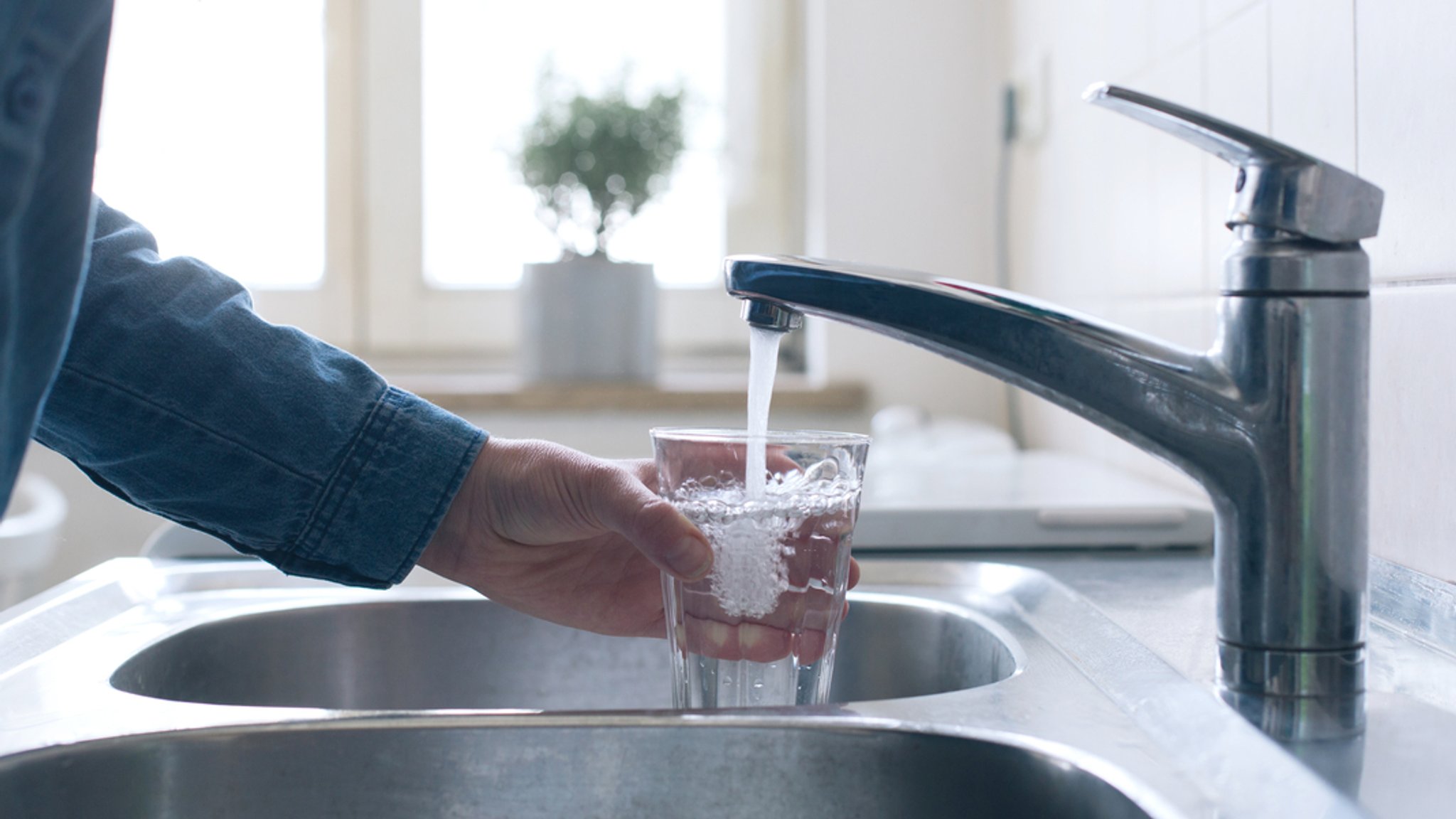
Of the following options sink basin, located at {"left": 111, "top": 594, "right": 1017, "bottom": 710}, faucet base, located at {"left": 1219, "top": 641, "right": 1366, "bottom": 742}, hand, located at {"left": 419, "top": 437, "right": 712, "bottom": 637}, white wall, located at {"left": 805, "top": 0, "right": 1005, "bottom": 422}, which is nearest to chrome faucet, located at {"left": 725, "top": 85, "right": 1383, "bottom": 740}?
faucet base, located at {"left": 1219, "top": 641, "right": 1366, "bottom": 742}

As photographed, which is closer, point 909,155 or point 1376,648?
point 1376,648

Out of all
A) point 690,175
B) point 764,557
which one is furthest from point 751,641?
point 690,175

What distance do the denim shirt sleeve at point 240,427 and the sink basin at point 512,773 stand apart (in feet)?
0.41

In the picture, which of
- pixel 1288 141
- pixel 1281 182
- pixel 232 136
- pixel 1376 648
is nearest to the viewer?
pixel 1281 182

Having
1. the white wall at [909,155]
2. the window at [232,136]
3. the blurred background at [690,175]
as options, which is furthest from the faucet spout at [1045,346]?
the window at [232,136]

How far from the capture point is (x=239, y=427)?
54 cm

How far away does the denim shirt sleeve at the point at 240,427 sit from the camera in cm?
52

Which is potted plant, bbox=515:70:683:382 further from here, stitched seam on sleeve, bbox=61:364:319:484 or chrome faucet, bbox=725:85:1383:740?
chrome faucet, bbox=725:85:1383:740

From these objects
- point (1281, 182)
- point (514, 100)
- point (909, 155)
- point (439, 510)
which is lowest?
point (439, 510)

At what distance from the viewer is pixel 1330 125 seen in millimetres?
630

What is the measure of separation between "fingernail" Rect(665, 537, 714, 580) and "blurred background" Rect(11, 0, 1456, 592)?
1.62ft

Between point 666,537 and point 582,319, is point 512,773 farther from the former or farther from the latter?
point 582,319

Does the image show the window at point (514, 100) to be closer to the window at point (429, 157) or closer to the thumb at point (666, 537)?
the window at point (429, 157)

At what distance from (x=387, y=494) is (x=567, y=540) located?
9 cm
